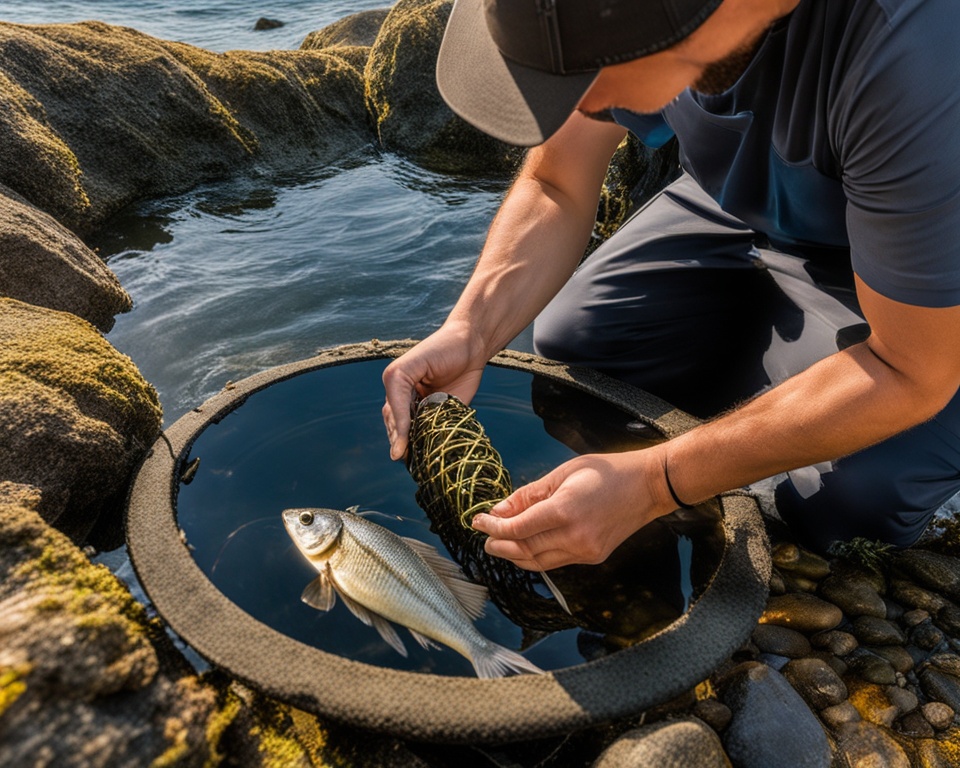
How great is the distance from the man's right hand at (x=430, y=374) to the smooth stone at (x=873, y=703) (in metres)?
1.75

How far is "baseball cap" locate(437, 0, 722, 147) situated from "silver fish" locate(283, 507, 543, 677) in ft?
4.08

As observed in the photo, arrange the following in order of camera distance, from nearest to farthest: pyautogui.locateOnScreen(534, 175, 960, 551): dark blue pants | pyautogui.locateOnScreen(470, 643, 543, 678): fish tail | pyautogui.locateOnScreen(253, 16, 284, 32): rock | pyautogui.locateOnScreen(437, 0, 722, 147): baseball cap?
pyautogui.locateOnScreen(437, 0, 722, 147): baseball cap → pyautogui.locateOnScreen(470, 643, 543, 678): fish tail → pyautogui.locateOnScreen(534, 175, 960, 551): dark blue pants → pyautogui.locateOnScreen(253, 16, 284, 32): rock

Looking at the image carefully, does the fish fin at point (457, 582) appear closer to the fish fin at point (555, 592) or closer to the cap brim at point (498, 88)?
the fish fin at point (555, 592)

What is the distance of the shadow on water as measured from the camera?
6.55 feet

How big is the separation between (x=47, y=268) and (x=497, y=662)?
316 cm

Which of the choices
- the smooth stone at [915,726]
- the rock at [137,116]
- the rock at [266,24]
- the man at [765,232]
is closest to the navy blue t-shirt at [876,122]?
the man at [765,232]

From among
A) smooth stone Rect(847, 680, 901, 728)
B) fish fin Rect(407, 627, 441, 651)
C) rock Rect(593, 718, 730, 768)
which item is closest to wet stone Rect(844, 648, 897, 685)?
smooth stone Rect(847, 680, 901, 728)

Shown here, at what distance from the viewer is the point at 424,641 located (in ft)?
6.41

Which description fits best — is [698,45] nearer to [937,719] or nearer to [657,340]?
[657,340]

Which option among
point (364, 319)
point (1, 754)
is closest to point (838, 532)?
point (1, 754)

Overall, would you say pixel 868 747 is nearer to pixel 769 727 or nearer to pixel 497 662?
pixel 769 727

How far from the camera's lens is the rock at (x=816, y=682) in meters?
2.22

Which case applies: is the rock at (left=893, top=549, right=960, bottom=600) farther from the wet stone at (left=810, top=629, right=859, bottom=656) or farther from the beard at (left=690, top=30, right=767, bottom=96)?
the beard at (left=690, top=30, right=767, bottom=96)

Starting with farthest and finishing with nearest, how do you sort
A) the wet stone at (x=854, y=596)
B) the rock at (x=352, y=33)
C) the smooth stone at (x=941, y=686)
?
the rock at (x=352, y=33)
the wet stone at (x=854, y=596)
the smooth stone at (x=941, y=686)
